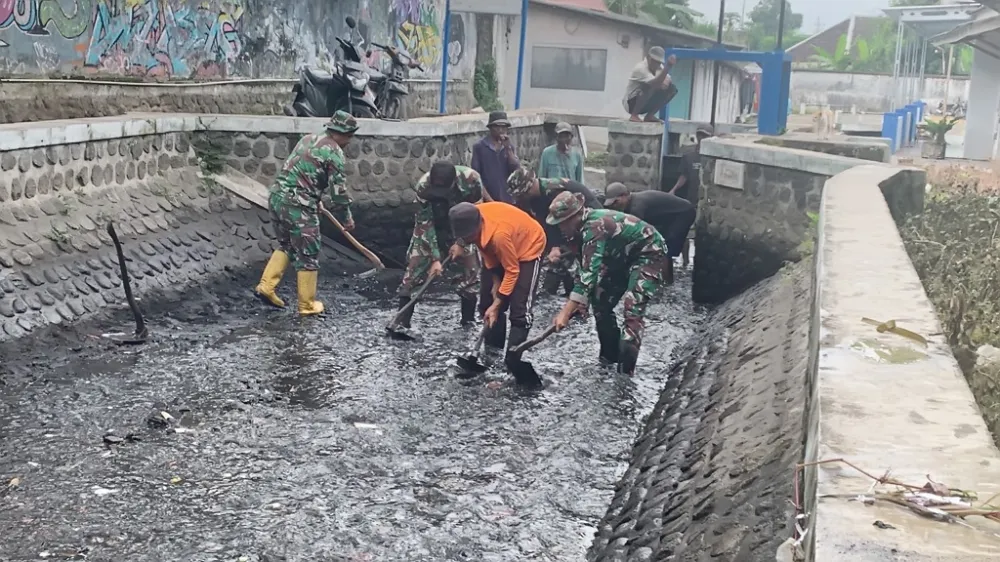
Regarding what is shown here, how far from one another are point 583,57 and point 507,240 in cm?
2214

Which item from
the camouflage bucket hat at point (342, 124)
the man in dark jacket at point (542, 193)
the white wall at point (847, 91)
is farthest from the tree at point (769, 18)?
the camouflage bucket hat at point (342, 124)

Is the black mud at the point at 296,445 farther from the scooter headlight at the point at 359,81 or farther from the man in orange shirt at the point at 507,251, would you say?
the scooter headlight at the point at 359,81

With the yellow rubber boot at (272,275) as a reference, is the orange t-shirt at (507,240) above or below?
above

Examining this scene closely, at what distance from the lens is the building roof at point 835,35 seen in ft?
195

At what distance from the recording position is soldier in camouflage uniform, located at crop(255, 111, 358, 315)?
962 centimetres

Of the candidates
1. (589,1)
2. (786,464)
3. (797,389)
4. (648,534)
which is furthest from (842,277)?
(589,1)

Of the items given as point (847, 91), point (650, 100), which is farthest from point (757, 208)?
point (847, 91)

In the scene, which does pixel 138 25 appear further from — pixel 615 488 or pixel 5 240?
pixel 615 488

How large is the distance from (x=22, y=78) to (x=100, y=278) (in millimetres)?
2868

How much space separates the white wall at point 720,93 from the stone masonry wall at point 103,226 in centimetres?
1818

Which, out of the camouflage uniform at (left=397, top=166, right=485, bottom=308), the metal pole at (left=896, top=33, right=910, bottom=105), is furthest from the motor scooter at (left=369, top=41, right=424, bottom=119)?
the metal pole at (left=896, top=33, right=910, bottom=105)

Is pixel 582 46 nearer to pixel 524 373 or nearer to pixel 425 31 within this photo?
pixel 425 31

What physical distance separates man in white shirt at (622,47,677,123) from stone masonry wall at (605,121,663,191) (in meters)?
0.32

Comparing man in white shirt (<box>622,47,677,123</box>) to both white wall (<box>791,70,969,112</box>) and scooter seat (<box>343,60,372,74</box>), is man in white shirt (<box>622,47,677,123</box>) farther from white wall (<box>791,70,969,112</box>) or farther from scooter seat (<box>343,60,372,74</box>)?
white wall (<box>791,70,969,112</box>)
